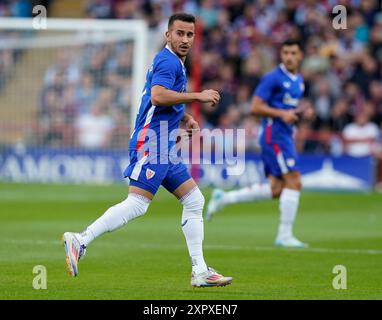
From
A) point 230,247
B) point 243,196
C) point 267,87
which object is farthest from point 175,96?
point 243,196

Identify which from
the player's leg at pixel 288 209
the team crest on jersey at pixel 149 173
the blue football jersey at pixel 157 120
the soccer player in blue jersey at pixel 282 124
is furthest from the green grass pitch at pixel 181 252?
the blue football jersey at pixel 157 120

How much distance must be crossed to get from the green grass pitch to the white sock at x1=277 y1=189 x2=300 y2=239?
0.32m

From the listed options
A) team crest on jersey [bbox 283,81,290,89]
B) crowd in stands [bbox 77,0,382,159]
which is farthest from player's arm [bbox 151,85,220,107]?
crowd in stands [bbox 77,0,382,159]

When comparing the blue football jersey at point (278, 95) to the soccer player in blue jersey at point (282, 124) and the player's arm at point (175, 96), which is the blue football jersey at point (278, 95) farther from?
the player's arm at point (175, 96)

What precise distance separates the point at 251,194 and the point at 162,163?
5.72 metres

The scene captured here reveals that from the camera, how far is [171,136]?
10.0m

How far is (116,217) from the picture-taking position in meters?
9.83

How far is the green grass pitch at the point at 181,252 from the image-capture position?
955 centimetres

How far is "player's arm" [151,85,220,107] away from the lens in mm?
9469

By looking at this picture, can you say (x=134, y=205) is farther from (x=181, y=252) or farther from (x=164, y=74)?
(x=181, y=252)

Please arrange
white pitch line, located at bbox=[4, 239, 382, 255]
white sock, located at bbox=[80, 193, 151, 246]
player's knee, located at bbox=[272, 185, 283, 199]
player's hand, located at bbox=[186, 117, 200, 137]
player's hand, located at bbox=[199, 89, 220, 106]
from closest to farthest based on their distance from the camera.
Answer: player's hand, located at bbox=[199, 89, 220, 106] → white sock, located at bbox=[80, 193, 151, 246] → player's hand, located at bbox=[186, 117, 200, 137] → white pitch line, located at bbox=[4, 239, 382, 255] → player's knee, located at bbox=[272, 185, 283, 199]

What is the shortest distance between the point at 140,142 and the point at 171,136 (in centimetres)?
31

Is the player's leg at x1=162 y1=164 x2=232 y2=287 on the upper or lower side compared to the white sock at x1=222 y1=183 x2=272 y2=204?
upper

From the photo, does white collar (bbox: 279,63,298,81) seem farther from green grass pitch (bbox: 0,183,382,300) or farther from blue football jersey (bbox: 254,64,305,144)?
green grass pitch (bbox: 0,183,382,300)
